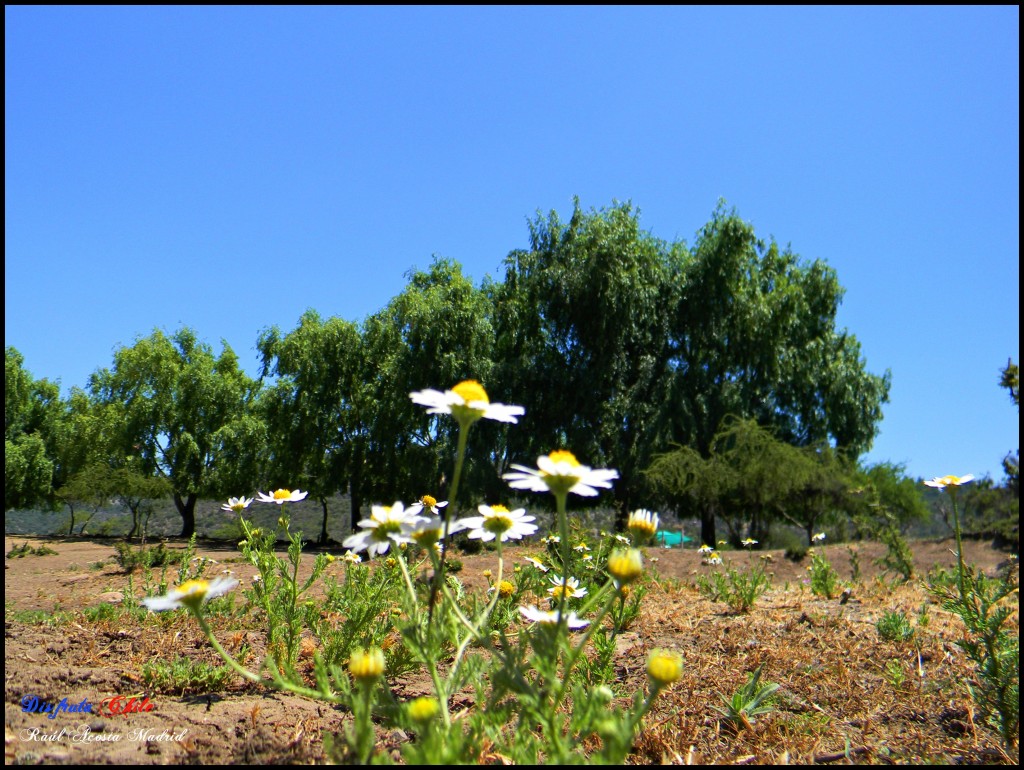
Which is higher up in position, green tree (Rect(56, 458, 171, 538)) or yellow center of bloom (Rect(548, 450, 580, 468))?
yellow center of bloom (Rect(548, 450, 580, 468))

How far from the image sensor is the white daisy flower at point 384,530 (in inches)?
59.7

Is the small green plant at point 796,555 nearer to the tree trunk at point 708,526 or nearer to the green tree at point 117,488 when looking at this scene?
the tree trunk at point 708,526

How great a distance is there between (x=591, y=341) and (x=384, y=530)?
1618 centimetres

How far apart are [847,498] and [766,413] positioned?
312 cm

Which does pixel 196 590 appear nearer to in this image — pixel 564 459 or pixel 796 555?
pixel 564 459

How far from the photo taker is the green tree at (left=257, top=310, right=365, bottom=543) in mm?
18250

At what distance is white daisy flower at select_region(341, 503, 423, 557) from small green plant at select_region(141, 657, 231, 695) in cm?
131

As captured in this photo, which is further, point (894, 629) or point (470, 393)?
point (894, 629)

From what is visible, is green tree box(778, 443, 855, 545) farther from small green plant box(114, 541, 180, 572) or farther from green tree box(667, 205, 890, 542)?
small green plant box(114, 541, 180, 572)

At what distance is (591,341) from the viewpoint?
1750 cm

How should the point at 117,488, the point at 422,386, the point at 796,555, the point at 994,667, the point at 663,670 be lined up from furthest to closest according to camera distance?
the point at 117,488, the point at 422,386, the point at 796,555, the point at 994,667, the point at 663,670

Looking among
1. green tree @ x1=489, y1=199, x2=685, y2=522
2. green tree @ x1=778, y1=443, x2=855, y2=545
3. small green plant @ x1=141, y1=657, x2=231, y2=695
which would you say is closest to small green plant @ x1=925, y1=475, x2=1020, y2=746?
small green plant @ x1=141, y1=657, x2=231, y2=695

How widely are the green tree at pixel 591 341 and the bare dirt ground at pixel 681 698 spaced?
12115mm

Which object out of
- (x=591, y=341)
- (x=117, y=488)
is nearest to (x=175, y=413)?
(x=117, y=488)
